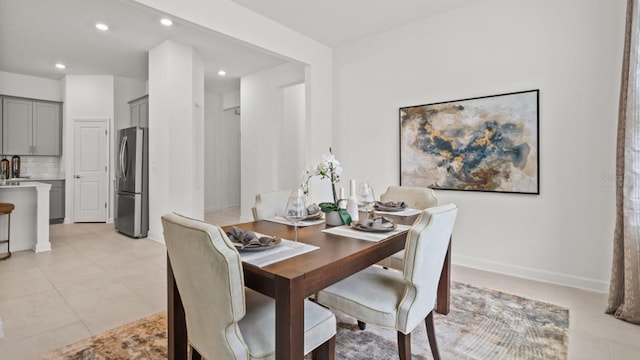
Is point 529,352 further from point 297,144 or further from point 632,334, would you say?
point 297,144

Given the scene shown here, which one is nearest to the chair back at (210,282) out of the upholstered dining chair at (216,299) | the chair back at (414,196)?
the upholstered dining chair at (216,299)

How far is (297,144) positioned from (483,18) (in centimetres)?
360

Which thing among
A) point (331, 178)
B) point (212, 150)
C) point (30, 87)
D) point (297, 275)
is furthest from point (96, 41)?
point (297, 275)

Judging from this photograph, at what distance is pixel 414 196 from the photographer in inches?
114

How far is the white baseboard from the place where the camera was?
2.82 m

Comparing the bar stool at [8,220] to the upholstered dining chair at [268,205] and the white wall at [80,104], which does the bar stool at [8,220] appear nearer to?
the white wall at [80,104]

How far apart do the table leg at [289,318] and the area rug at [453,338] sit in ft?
2.81

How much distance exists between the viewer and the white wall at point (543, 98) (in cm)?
276

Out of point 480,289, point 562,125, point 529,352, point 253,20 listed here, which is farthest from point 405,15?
point 529,352

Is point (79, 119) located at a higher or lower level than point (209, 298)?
higher

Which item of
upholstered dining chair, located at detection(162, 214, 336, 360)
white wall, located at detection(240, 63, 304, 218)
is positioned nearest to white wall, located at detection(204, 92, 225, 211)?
white wall, located at detection(240, 63, 304, 218)

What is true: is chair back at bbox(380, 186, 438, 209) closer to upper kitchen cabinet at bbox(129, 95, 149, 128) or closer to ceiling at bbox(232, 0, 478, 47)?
ceiling at bbox(232, 0, 478, 47)

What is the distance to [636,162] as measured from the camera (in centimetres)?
232

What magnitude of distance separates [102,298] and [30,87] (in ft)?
18.7
